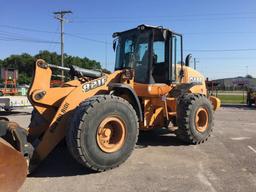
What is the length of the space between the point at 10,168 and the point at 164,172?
288cm

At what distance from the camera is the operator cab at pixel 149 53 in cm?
891

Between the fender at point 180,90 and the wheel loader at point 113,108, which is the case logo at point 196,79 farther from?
the fender at point 180,90

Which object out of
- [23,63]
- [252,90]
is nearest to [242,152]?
[252,90]

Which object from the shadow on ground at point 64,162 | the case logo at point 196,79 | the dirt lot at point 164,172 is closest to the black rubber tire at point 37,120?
the shadow on ground at point 64,162

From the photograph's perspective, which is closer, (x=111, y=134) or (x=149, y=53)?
(x=111, y=134)

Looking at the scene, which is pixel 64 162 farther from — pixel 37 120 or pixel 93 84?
pixel 93 84

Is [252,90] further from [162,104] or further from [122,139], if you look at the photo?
[122,139]

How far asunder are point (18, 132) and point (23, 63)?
84175mm

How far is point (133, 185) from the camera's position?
237 inches

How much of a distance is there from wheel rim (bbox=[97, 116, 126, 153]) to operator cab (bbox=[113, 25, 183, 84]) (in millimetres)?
1921

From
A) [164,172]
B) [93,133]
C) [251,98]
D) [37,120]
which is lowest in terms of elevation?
[164,172]

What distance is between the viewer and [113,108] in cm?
691

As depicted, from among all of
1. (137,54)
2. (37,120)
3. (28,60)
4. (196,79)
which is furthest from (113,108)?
(28,60)

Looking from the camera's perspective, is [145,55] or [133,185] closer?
[133,185]
